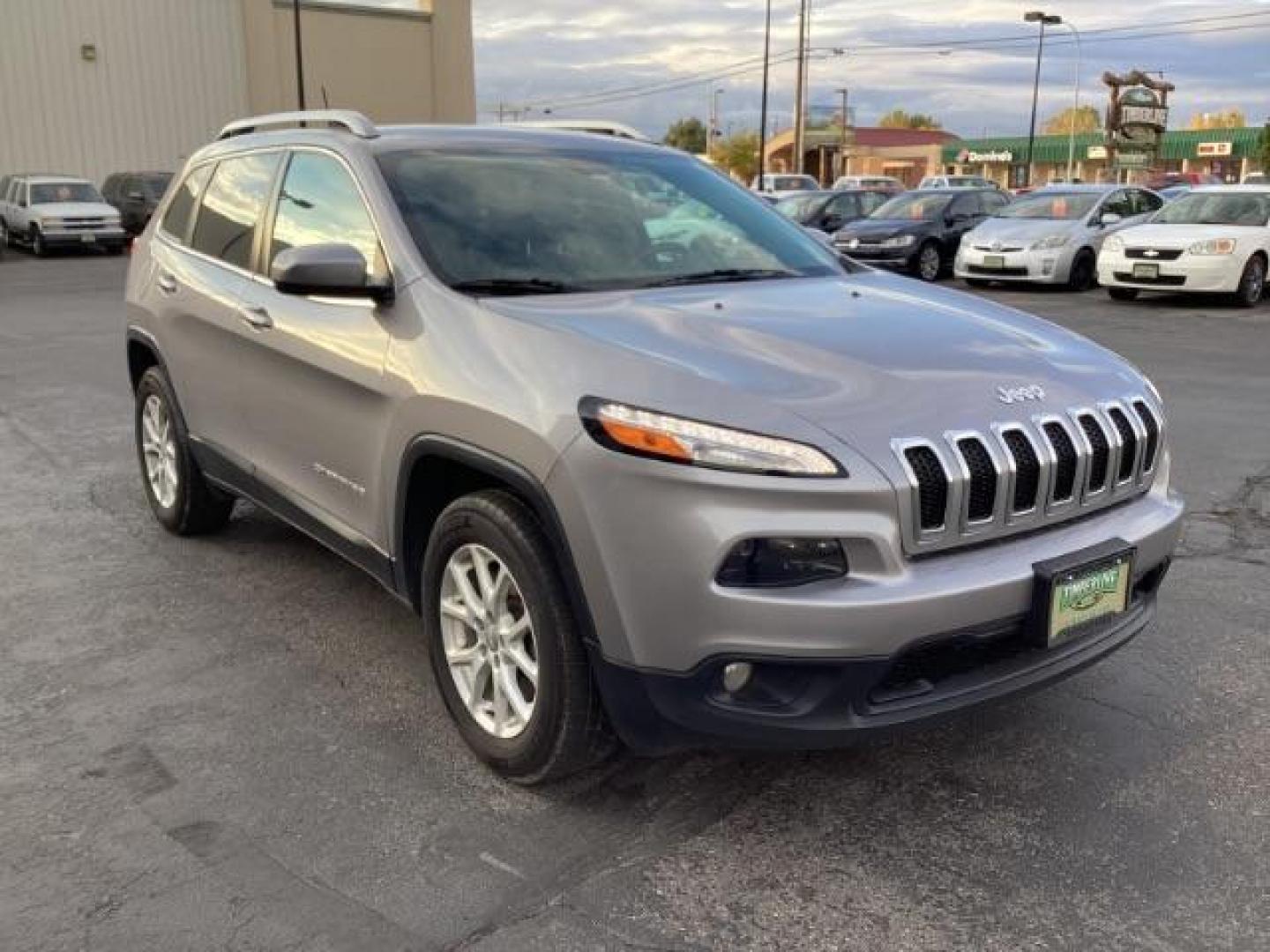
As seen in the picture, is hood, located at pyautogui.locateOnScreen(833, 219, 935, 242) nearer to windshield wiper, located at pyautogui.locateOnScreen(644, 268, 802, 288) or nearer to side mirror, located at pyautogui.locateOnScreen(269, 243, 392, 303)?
windshield wiper, located at pyautogui.locateOnScreen(644, 268, 802, 288)

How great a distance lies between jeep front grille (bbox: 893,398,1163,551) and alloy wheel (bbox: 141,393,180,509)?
3.66 meters

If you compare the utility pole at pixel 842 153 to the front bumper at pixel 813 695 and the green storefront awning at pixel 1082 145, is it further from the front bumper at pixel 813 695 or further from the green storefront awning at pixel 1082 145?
the front bumper at pixel 813 695

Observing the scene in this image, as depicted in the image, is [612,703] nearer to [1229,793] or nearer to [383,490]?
[383,490]

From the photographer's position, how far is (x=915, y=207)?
20016mm

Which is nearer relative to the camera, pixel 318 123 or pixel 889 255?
pixel 318 123

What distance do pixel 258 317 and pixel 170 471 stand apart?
59.7 inches

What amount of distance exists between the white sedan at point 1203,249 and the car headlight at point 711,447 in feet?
46.7

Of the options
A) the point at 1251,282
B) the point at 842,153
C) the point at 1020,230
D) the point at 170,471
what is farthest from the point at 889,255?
the point at 842,153

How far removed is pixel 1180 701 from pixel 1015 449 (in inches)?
56.5

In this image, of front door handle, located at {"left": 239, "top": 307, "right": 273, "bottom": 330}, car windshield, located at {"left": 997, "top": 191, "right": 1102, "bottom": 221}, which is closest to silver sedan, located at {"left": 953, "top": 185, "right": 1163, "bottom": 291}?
car windshield, located at {"left": 997, "top": 191, "right": 1102, "bottom": 221}

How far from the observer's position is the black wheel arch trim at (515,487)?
278 cm

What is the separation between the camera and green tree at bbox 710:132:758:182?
9825 cm

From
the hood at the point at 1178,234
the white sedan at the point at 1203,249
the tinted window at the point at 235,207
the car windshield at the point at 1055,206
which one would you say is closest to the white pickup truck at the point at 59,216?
the car windshield at the point at 1055,206

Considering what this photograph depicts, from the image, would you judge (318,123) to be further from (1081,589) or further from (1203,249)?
(1203,249)
